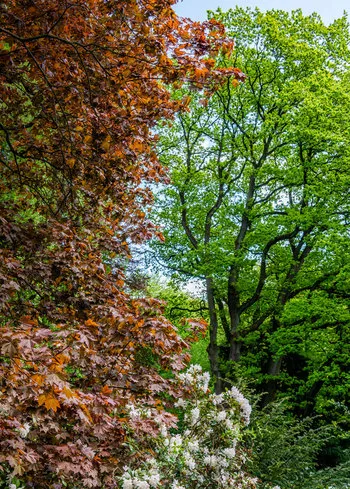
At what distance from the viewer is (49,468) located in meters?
3.43

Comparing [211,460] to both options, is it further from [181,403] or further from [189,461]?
[181,403]

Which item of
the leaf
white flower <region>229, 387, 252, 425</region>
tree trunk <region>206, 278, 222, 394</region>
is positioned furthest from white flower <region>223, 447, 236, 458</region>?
tree trunk <region>206, 278, 222, 394</region>

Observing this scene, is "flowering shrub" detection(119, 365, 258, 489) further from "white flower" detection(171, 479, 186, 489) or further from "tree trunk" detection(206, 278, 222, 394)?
"tree trunk" detection(206, 278, 222, 394)

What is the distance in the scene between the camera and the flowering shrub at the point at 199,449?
3828 millimetres

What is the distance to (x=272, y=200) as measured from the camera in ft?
49.4

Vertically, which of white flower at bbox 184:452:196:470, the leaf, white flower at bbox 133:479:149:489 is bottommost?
white flower at bbox 133:479:149:489

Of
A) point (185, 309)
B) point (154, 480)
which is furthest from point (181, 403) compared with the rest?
point (185, 309)

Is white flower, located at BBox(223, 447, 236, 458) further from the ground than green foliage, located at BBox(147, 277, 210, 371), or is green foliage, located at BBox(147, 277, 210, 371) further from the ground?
green foliage, located at BBox(147, 277, 210, 371)

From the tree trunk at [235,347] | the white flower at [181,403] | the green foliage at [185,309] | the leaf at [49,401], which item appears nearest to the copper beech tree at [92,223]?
the white flower at [181,403]

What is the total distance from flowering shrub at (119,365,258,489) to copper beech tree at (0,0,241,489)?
0.65ft

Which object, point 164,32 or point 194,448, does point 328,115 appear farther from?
point 194,448

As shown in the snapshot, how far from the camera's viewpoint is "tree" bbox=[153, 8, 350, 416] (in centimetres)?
1188

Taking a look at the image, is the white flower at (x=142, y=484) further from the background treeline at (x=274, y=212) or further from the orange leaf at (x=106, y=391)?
the background treeline at (x=274, y=212)

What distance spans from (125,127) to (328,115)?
29.1 ft
